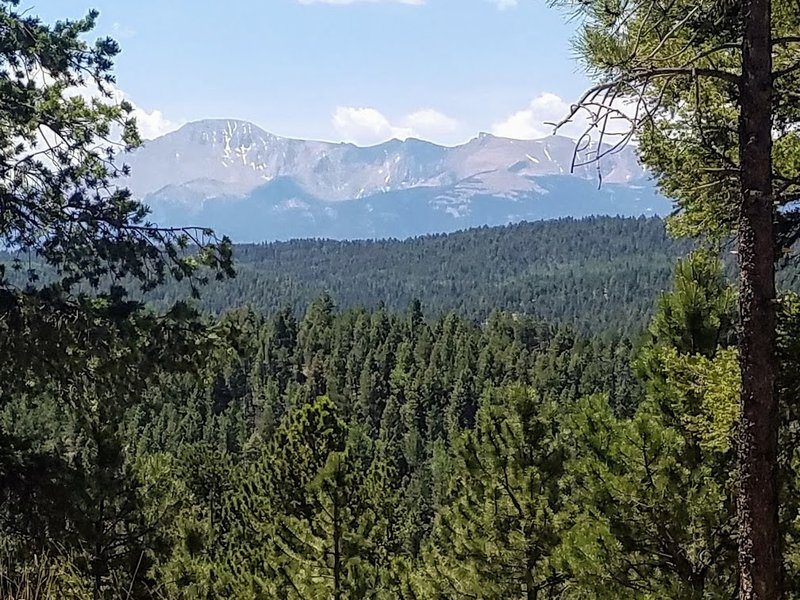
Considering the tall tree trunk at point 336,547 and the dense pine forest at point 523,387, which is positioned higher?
the dense pine forest at point 523,387

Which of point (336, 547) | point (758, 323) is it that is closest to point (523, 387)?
point (336, 547)

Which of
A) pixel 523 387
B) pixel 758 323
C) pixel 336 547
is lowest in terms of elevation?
pixel 336 547

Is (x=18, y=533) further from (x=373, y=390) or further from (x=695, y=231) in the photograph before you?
(x=373, y=390)

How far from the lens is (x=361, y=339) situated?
83312 millimetres

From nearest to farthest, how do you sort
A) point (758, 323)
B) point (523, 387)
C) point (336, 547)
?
point (758, 323), point (523, 387), point (336, 547)

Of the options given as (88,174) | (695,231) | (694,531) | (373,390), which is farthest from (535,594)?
(373,390)

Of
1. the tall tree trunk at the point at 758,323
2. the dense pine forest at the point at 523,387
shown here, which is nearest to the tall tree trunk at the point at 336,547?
the dense pine forest at the point at 523,387

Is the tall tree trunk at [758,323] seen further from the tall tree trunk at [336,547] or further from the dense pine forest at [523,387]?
the tall tree trunk at [336,547]

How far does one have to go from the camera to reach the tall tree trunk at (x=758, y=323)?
167 inches

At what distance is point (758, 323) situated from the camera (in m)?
4.29

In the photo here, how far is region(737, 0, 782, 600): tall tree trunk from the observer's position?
4254 mm

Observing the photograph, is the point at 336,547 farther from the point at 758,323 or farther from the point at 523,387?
the point at 758,323

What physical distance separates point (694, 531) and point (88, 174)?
19.5 ft

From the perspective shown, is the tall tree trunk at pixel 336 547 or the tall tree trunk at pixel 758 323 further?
the tall tree trunk at pixel 336 547
